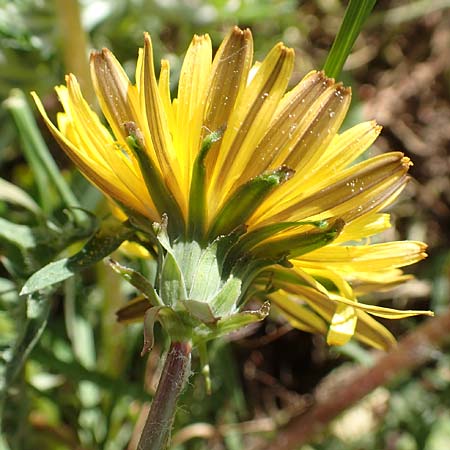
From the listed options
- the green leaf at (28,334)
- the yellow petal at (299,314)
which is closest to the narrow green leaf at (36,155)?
the green leaf at (28,334)

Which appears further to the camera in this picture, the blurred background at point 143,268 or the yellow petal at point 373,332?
the blurred background at point 143,268

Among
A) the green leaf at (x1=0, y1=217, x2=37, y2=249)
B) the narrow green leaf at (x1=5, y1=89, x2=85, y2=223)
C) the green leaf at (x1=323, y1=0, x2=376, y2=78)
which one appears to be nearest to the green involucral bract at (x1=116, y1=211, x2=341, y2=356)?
the green leaf at (x1=323, y1=0, x2=376, y2=78)

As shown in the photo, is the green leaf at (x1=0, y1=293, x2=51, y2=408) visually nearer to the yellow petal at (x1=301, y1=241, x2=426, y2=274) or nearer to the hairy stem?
the yellow petal at (x1=301, y1=241, x2=426, y2=274)

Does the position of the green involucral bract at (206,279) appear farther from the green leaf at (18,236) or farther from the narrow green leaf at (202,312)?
the green leaf at (18,236)

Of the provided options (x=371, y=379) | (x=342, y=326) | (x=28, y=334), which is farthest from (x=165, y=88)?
(x=371, y=379)

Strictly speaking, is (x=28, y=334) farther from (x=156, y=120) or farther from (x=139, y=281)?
(x=156, y=120)
